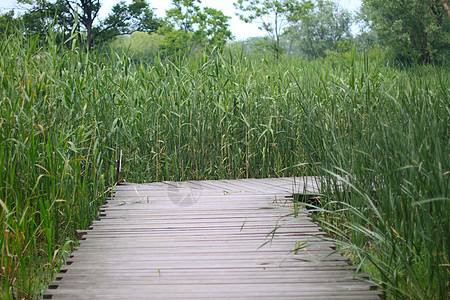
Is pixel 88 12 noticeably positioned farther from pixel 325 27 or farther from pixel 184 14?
pixel 325 27

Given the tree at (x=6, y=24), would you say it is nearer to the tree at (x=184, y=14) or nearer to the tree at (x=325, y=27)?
the tree at (x=184, y=14)

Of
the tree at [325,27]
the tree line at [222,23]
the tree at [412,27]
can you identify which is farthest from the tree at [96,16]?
the tree at [325,27]

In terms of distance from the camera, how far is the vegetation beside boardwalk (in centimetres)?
234

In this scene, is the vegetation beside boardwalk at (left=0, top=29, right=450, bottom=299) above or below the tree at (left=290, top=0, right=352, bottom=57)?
below

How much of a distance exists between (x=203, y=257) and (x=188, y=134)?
90.5 inches

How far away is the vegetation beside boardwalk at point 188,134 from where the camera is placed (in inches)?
92.1

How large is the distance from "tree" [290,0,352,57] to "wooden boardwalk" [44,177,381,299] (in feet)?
122

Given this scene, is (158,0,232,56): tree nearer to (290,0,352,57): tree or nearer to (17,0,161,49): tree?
(17,0,161,49): tree

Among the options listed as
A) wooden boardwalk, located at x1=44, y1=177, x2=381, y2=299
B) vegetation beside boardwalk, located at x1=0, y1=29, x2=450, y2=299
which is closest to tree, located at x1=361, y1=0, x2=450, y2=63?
vegetation beside boardwalk, located at x1=0, y1=29, x2=450, y2=299

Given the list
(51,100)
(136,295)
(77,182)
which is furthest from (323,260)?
(51,100)

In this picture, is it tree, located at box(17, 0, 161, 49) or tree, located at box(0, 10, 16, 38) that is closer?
tree, located at box(0, 10, 16, 38)

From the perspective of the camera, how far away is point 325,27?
39.5m

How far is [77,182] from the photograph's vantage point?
3148mm

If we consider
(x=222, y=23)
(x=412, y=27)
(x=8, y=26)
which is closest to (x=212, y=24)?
(x=222, y=23)
